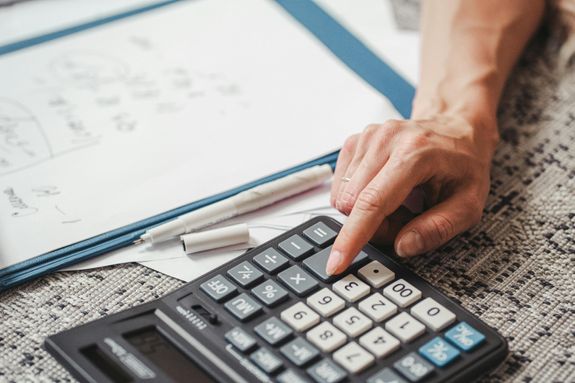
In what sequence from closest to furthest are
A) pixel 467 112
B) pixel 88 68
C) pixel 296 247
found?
pixel 296 247 < pixel 467 112 < pixel 88 68

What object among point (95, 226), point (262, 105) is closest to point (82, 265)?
point (95, 226)

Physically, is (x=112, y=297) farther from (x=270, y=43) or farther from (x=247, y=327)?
(x=270, y=43)

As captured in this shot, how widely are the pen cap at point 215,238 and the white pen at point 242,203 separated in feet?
0.04

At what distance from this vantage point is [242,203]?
65 centimetres

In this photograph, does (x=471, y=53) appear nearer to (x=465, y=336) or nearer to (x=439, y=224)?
(x=439, y=224)

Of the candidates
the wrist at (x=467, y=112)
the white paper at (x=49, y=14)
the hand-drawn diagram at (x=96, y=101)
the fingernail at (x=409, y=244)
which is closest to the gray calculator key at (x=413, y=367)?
the fingernail at (x=409, y=244)

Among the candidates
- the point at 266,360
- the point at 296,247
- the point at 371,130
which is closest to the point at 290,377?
the point at 266,360

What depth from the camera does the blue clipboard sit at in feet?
1.99

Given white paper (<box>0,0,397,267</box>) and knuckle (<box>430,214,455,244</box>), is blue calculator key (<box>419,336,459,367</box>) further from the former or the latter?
white paper (<box>0,0,397,267</box>)

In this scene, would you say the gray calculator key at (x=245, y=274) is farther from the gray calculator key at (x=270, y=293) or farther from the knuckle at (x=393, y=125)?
the knuckle at (x=393, y=125)

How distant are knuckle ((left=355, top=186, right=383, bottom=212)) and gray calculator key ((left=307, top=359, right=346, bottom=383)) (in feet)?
0.42

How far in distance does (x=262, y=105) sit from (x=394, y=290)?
0.96 ft

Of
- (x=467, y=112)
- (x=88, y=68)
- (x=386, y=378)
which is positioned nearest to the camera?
(x=386, y=378)

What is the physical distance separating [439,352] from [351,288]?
76mm
